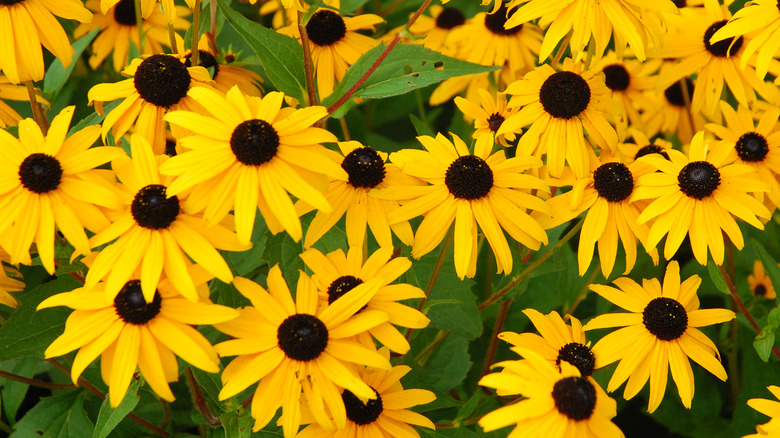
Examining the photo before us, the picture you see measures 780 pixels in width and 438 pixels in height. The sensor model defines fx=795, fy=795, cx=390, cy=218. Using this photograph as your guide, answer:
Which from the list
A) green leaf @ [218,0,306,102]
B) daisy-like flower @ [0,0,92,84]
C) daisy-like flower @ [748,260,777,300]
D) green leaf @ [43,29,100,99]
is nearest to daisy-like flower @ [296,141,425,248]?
green leaf @ [218,0,306,102]

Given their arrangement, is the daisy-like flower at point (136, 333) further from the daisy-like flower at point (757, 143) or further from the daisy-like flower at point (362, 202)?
the daisy-like flower at point (757, 143)

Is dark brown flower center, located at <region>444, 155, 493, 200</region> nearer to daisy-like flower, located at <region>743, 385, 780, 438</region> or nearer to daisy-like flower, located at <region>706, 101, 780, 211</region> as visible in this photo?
daisy-like flower, located at <region>743, 385, 780, 438</region>

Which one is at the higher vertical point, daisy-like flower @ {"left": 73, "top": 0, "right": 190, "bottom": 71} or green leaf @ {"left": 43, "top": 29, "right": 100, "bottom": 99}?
daisy-like flower @ {"left": 73, "top": 0, "right": 190, "bottom": 71}

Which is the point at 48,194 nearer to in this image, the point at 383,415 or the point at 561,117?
the point at 383,415

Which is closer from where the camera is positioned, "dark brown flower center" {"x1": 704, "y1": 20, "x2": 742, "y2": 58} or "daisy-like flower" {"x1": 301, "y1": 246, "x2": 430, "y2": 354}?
"daisy-like flower" {"x1": 301, "y1": 246, "x2": 430, "y2": 354}

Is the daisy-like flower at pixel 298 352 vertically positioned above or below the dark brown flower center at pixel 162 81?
below

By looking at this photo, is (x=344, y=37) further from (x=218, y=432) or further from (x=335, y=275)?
(x=218, y=432)

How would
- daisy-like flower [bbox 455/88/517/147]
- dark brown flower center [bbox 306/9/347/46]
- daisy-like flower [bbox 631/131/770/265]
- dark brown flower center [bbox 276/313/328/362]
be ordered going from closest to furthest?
1. dark brown flower center [bbox 276/313/328/362]
2. daisy-like flower [bbox 631/131/770/265]
3. daisy-like flower [bbox 455/88/517/147]
4. dark brown flower center [bbox 306/9/347/46]

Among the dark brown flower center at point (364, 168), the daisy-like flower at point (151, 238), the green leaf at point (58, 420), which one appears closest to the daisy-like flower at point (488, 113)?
the dark brown flower center at point (364, 168)

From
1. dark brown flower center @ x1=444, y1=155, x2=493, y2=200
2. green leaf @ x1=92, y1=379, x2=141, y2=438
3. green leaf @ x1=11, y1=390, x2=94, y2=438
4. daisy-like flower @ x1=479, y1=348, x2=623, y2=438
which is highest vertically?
dark brown flower center @ x1=444, y1=155, x2=493, y2=200
